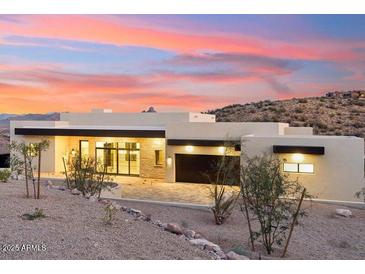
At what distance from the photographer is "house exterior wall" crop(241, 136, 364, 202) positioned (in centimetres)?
1622

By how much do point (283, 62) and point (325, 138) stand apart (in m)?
13.2

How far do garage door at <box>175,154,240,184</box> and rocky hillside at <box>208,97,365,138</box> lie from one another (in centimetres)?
2229

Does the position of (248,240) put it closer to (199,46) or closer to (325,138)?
(325,138)

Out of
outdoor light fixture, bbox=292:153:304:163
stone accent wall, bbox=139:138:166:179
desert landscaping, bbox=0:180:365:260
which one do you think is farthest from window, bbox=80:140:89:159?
outdoor light fixture, bbox=292:153:304:163

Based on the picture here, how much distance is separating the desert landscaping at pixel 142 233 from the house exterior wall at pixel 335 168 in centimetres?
220

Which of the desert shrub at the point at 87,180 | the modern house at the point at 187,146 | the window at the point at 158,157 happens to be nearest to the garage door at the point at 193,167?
the modern house at the point at 187,146

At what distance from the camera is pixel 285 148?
56.0 feet

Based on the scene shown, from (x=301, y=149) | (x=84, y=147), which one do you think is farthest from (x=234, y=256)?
(x=84, y=147)

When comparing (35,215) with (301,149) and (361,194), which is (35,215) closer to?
(301,149)

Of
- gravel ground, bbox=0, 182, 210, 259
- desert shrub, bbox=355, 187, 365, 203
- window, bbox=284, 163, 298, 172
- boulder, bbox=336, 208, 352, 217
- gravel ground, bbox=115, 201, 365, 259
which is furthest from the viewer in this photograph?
window, bbox=284, 163, 298, 172

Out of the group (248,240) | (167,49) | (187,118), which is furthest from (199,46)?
(248,240)

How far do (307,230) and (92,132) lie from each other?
13.8 m

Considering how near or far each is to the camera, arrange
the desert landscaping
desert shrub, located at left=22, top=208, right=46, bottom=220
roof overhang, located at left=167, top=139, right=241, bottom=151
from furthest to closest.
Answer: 1. roof overhang, located at left=167, top=139, right=241, bottom=151
2. desert shrub, located at left=22, top=208, right=46, bottom=220
3. the desert landscaping

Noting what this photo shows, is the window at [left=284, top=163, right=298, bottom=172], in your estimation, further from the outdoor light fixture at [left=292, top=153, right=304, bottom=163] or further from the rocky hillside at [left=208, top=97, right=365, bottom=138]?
the rocky hillside at [left=208, top=97, right=365, bottom=138]
